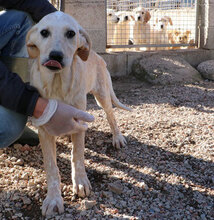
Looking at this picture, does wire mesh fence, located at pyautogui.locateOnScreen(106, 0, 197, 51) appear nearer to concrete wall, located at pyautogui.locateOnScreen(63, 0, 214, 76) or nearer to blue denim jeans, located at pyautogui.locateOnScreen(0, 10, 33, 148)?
concrete wall, located at pyautogui.locateOnScreen(63, 0, 214, 76)

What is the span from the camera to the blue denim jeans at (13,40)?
233 centimetres

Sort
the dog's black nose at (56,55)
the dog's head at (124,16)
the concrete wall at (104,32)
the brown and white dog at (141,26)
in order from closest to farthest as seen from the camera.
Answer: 1. the dog's black nose at (56,55)
2. the concrete wall at (104,32)
3. the brown and white dog at (141,26)
4. the dog's head at (124,16)

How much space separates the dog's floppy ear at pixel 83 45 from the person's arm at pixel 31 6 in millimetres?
546

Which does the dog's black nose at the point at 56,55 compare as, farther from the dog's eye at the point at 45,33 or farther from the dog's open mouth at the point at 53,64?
the dog's eye at the point at 45,33

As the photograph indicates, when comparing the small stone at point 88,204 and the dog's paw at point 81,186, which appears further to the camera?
the dog's paw at point 81,186

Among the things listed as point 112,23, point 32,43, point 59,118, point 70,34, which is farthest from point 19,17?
point 112,23

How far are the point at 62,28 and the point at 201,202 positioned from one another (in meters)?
1.59

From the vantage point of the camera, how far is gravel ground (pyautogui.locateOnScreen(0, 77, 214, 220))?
2320 mm

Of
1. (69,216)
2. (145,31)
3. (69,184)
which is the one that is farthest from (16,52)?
(145,31)

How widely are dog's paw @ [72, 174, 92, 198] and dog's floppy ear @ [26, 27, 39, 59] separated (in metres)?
0.96

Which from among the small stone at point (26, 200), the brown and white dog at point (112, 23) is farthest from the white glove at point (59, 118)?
the brown and white dog at point (112, 23)

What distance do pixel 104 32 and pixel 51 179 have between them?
4.42 metres

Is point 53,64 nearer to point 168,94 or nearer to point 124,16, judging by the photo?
point 168,94

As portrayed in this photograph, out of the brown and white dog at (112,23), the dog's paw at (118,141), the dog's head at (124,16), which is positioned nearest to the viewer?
the dog's paw at (118,141)
